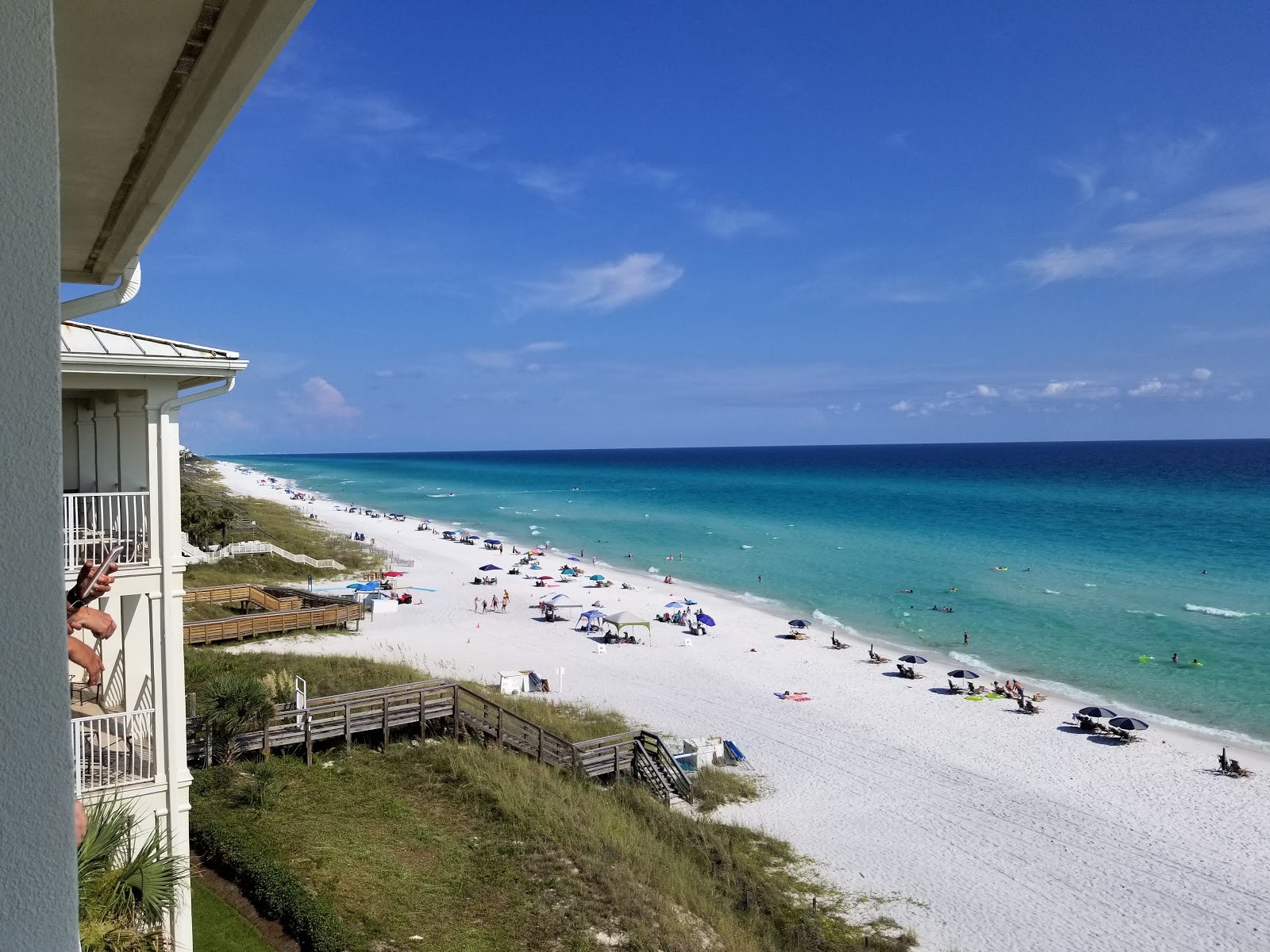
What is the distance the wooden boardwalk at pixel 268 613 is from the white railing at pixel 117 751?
17586 mm

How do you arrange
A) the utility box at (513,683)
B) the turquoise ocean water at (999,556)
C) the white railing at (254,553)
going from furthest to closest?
the white railing at (254,553) → the turquoise ocean water at (999,556) → the utility box at (513,683)

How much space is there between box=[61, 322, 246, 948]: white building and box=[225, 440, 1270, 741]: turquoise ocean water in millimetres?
27133

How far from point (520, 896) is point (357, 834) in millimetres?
3066

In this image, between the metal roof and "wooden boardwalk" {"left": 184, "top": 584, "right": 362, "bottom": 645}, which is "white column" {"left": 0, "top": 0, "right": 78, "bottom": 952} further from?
"wooden boardwalk" {"left": 184, "top": 584, "right": 362, "bottom": 645}

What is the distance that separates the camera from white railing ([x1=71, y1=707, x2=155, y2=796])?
7.76m

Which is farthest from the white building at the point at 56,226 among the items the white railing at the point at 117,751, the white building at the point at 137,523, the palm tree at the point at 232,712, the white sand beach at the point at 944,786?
the white sand beach at the point at 944,786

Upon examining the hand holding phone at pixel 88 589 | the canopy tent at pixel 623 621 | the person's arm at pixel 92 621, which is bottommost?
the canopy tent at pixel 623 621

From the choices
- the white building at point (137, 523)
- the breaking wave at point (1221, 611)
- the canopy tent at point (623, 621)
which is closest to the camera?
the white building at point (137, 523)

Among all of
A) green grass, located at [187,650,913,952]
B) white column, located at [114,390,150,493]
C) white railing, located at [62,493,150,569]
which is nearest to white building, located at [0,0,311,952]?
white railing, located at [62,493,150,569]

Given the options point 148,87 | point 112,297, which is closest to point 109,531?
point 112,297

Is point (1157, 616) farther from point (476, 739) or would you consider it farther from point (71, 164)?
point (71, 164)

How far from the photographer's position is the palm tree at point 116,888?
4762 mm

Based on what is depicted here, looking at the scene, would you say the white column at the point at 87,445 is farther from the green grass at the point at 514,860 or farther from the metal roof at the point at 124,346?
the green grass at the point at 514,860

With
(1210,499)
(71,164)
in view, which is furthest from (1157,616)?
(1210,499)
